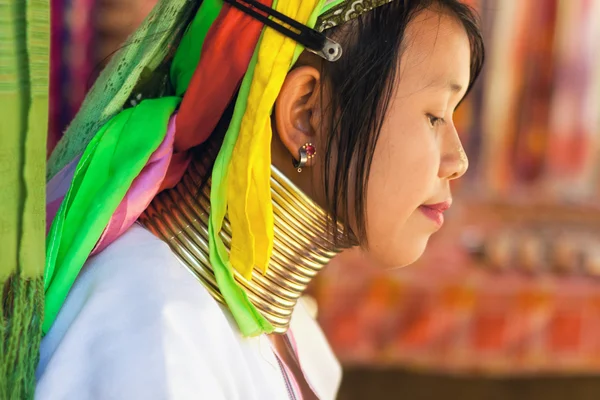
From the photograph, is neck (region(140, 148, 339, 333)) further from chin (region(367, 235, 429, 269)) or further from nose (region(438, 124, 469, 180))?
nose (region(438, 124, 469, 180))

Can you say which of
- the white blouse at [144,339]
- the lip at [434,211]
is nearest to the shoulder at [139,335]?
the white blouse at [144,339]

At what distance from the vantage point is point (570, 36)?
238 centimetres

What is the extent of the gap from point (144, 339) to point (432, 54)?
21.2 inches

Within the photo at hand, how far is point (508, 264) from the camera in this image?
237 centimetres

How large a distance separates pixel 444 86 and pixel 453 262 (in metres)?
1.47

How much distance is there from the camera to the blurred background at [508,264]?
229cm

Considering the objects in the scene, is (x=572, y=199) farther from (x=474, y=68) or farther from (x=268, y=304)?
(x=268, y=304)

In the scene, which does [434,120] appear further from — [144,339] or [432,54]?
[144,339]

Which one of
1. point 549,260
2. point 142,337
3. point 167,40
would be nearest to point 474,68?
point 167,40

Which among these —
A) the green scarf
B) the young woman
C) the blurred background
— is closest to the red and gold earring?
the young woman

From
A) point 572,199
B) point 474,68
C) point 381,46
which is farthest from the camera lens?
point 572,199

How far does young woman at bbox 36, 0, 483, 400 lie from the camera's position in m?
0.87

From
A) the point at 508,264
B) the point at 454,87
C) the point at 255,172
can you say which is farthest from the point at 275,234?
the point at 508,264

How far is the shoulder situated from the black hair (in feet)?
0.81
